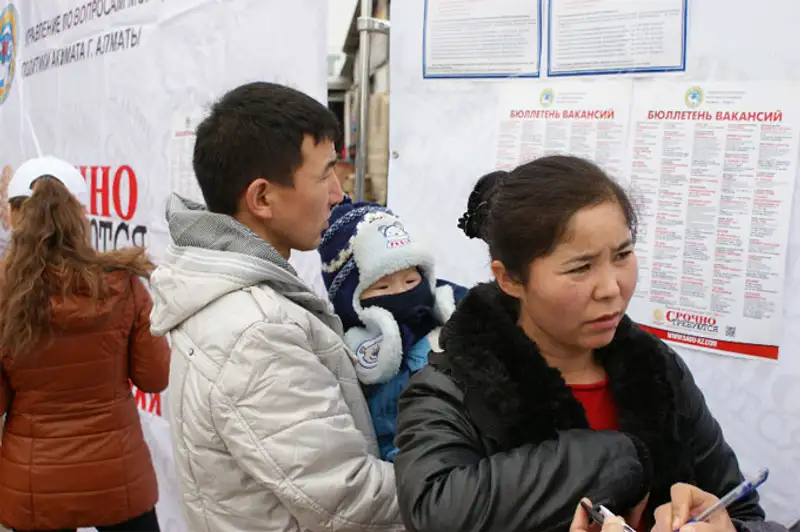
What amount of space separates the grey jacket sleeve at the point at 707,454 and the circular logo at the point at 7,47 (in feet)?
13.9

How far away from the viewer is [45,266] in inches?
81.4

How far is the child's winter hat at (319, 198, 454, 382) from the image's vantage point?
58.1 inches

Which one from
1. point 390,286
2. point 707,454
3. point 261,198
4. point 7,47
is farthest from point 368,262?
point 7,47

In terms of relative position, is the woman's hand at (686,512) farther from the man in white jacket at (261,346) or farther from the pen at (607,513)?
the man in white jacket at (261,346)

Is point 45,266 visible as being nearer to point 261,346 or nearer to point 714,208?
point 261,346

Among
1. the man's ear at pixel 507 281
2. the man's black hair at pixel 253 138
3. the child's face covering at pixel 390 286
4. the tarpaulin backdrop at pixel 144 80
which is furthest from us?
the tarpaulin backdrop at pixel 144 80

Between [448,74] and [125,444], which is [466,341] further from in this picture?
[125,444]

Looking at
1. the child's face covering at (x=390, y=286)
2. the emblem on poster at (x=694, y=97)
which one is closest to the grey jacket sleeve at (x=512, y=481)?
the child's face covering at (x=390, y=286)

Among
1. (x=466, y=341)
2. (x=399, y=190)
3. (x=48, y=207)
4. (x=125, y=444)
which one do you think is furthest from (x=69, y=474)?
(x=466, y=341)

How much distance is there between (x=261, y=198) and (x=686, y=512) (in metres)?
0.85

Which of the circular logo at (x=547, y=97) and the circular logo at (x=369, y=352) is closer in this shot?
the circular logo at (x=369, y=352)

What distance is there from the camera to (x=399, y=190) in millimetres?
2062

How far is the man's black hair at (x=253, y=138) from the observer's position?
1270 millimetres

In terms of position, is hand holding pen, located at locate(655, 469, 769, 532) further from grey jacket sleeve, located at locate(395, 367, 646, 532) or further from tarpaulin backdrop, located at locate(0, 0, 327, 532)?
tarpaulin backdrop, located at locate(0, 0, 327, 532)
